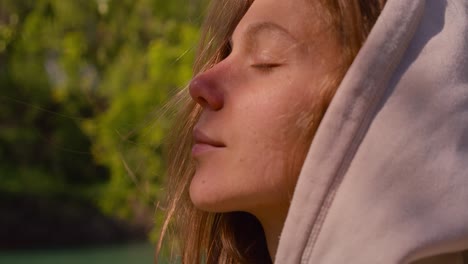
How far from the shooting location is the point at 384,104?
1105 mm

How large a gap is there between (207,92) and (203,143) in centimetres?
7

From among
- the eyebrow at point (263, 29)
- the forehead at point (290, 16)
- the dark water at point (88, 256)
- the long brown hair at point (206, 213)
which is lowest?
the dark water at point (88, 256)

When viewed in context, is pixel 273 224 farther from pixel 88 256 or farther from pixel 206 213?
pixel 88 256

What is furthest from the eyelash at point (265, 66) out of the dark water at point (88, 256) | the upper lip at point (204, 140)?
the dark water at point (88, 256)

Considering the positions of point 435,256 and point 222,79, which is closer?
point 435,256

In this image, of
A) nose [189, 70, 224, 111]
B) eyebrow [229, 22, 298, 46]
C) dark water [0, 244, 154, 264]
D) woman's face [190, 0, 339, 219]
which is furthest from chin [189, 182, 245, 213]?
dark water [0, 244, 154, 264]

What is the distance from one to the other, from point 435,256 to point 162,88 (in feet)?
21.8

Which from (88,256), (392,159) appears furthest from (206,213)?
(88,256)

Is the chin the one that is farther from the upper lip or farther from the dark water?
the dark water

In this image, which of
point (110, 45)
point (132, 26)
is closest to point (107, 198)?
point (110, 45)

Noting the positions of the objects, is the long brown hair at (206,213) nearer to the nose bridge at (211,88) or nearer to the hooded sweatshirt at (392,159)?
the nose bridge at (211,88)

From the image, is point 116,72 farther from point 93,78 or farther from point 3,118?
point 3,118

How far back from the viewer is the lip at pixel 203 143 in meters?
1.28

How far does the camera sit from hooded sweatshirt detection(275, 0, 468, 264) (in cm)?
106
